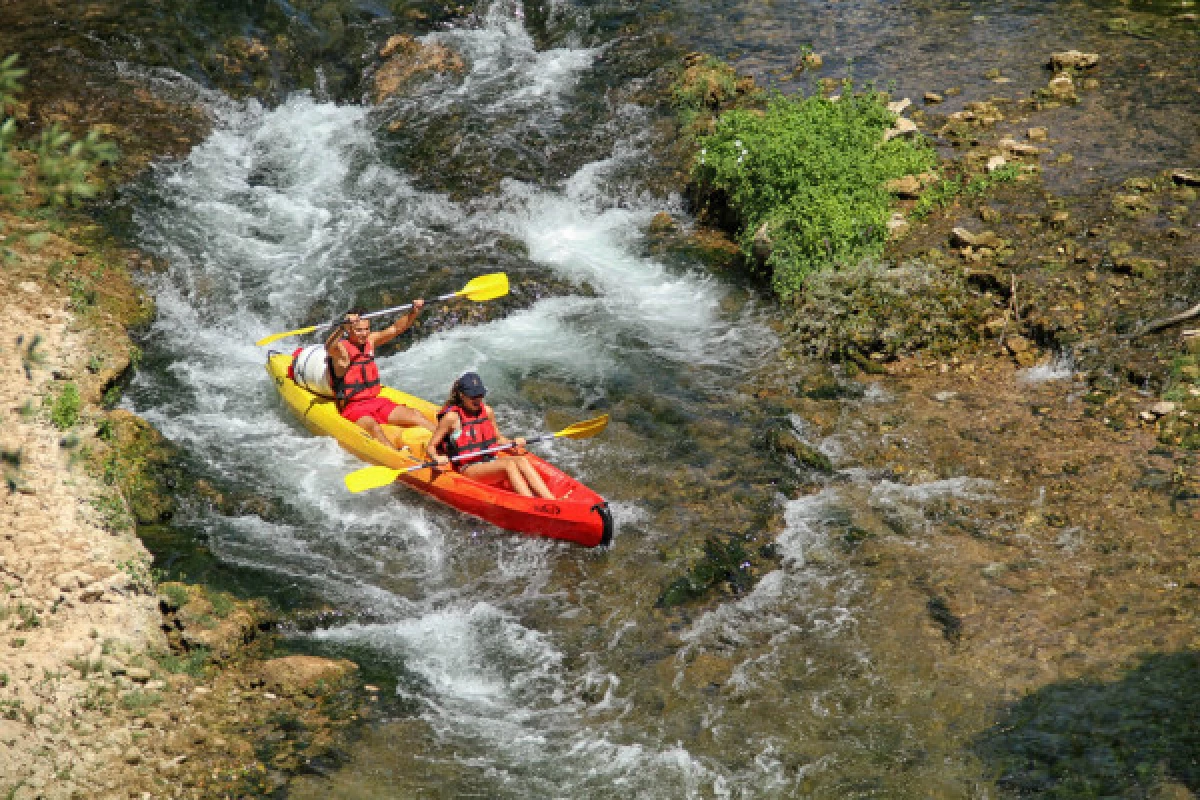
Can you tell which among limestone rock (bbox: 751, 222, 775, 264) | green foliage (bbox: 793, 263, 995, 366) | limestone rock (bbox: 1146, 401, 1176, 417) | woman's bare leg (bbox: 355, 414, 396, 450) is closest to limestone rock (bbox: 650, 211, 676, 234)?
limestone rock (bbox: 751, 222, 775, 264)

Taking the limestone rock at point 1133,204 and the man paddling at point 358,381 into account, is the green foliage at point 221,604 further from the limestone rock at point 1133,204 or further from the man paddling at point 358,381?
the limestone rock at point 1133,204

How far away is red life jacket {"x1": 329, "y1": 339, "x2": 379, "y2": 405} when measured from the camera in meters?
8.95

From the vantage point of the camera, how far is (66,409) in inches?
301

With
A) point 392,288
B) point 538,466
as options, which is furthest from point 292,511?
point 392,288

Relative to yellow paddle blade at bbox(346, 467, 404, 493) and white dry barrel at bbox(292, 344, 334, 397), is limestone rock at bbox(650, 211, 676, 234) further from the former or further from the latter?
yellow paddle blade at bbox(346, 467, 404, 493)

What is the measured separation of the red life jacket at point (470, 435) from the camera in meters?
8.22

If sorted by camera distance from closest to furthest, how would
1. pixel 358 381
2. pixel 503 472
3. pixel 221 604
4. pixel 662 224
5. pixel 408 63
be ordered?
pixel 221 604
pixel 503 472
pixel 358 381
pixel 662 224
pixel 408 63

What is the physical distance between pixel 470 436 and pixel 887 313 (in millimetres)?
3905

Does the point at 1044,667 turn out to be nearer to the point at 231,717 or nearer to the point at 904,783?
the point at 904,783

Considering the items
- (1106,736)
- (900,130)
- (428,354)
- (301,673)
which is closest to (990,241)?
(900,130)

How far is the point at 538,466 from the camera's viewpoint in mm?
8148

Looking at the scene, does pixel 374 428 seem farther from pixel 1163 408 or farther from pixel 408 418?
pixel 1163 408

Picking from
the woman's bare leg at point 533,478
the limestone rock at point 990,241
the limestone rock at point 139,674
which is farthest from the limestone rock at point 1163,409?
the limestone rock at point 139,674

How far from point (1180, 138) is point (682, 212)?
16.6 feet
